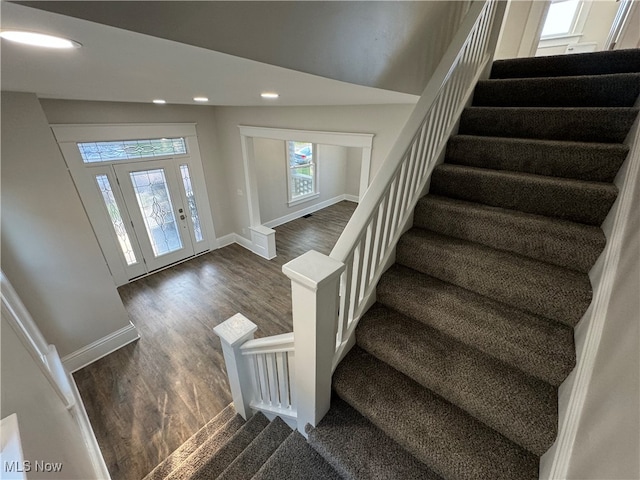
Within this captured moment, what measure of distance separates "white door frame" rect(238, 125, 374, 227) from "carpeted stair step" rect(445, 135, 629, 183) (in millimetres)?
1044

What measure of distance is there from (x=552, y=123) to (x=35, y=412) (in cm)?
325

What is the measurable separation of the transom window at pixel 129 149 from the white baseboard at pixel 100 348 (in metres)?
2.19

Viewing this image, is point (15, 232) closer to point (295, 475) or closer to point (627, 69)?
point (295, 475)

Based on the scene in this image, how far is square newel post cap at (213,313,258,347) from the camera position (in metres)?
1.50

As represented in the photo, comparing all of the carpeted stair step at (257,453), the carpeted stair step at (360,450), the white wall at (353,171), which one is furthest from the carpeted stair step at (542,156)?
the white wall at (353,171)

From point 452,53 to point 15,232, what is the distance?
11.0 feet

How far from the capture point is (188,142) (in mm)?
4086

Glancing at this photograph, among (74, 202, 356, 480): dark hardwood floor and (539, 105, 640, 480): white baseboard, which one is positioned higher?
(539, 105, 640, 480): white baseboard

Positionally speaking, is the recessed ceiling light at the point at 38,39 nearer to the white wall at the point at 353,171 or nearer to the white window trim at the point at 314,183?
the white window trim at the point at 314,183

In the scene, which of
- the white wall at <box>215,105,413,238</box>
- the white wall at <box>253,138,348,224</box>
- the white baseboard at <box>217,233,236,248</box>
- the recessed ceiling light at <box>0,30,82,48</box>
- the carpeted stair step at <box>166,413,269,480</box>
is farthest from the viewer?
the white wall at <box>253,138,348,224</box>

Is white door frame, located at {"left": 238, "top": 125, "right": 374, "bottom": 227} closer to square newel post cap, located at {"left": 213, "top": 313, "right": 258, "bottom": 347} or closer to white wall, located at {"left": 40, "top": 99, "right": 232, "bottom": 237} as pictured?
white wall, located at {"left": 40, "top": 99, "right": 232, "bottom": 237}

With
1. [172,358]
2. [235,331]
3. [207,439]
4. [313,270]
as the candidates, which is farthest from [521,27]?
[172,358]

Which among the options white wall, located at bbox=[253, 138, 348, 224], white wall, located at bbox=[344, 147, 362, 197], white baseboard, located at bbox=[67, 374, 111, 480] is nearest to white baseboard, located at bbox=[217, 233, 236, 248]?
white wall, located at bbox=[253, 138, 348, 224]

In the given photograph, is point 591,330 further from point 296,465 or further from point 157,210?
point 157,210
